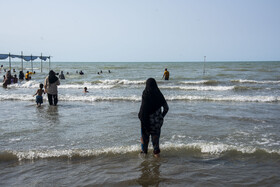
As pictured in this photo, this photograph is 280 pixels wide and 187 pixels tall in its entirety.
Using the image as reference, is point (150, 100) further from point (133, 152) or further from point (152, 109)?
point (133, 152)

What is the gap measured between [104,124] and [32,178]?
3561 millimetres

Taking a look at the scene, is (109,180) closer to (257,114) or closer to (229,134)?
(229,134)

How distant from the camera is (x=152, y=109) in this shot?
4363 millimetres

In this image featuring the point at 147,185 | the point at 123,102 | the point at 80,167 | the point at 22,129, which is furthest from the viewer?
the point at 123,102

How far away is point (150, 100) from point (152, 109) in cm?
17

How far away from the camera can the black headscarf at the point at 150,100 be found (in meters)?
4.27

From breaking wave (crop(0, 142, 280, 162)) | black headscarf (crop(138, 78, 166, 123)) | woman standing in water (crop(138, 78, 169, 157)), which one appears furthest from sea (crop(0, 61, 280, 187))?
black headscarf (crop(138, 78, 166, 123))

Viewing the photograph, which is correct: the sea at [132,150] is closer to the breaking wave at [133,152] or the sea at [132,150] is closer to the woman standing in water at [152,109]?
the breaking wave at [133,152]

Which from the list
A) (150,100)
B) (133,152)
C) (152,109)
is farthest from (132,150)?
(150,100)

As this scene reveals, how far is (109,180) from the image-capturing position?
12.8 feet

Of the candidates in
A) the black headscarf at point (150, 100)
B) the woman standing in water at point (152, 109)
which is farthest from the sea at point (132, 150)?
the black headscarf at point (150, 100)

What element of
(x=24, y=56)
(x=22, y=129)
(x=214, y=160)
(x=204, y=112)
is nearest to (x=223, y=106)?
(x=204, y=112)

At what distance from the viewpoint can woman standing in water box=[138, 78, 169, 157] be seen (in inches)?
169

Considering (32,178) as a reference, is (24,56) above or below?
above
